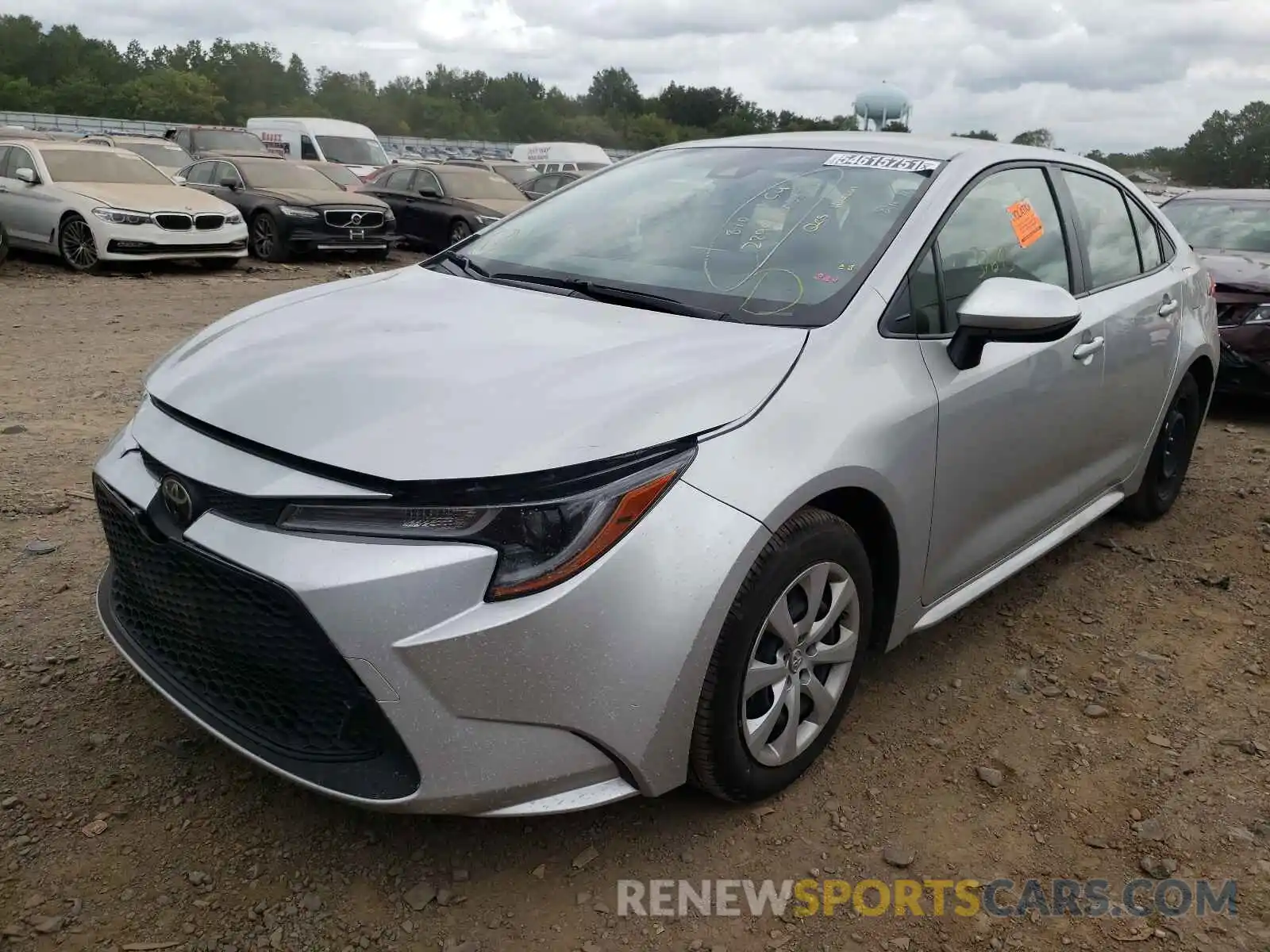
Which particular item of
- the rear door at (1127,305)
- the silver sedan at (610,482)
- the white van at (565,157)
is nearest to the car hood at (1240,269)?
the rear door at (1127,305)

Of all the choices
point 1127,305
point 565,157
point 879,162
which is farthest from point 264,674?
point 565,157

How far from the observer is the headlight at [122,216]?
10766 millimetres

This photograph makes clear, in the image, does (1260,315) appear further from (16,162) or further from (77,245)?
(16,162)

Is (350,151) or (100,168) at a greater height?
(350,151)

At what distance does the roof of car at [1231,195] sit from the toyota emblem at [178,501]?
815 centimetres

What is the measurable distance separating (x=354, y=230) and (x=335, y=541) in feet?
39.5

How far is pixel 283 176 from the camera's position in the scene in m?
14.0

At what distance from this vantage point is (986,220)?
10.0 feet

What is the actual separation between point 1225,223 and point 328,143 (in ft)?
57.2

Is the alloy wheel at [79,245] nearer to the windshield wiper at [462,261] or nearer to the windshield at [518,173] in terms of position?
the windshield wiper at [462,261]

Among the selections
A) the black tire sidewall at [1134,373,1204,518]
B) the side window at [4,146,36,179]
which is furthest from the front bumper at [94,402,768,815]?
the side window at [4,146,36,179]

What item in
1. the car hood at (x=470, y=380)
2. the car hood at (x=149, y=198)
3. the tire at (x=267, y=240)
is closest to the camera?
the car hood at (x=470, y=380)

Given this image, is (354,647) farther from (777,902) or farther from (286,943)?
(777,902)

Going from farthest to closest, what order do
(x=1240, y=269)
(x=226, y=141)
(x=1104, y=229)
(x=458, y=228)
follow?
(x=226, y=141)
(x=458, y=228)
(x=1240, y=269)
(x=1104, y=229)
